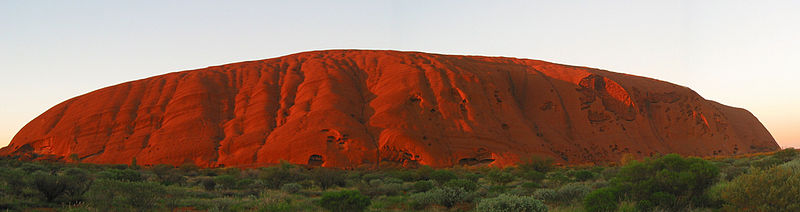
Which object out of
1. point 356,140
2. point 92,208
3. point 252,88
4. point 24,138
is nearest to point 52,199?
point 92,208

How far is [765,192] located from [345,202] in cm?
709

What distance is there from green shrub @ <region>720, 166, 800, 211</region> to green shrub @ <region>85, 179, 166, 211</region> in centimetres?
1080

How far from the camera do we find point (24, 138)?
44125mm

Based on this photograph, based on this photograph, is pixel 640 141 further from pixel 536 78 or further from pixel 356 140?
pixel 356 140

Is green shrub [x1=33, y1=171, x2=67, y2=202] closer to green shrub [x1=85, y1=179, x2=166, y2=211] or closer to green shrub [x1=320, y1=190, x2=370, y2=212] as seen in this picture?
green shrub [x1=85, y1=179, x2=166, y2=211]

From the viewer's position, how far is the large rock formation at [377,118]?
37.3m

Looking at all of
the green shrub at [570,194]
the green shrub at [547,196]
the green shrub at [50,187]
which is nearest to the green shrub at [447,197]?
the green shrub at [547,196]

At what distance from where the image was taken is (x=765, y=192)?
21.3 ft

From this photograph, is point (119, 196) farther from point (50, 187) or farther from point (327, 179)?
point (327, 179)

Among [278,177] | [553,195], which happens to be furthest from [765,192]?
[278,177]

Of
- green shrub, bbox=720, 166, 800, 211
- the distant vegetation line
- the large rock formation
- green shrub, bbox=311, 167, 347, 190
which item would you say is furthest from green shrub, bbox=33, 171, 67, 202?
the large rock formation

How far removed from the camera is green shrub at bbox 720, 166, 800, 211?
632 centimetres

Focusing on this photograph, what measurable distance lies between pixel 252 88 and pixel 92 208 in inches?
1579

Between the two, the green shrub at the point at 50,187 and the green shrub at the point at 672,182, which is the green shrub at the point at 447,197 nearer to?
the green shrub at the point at 672,182
